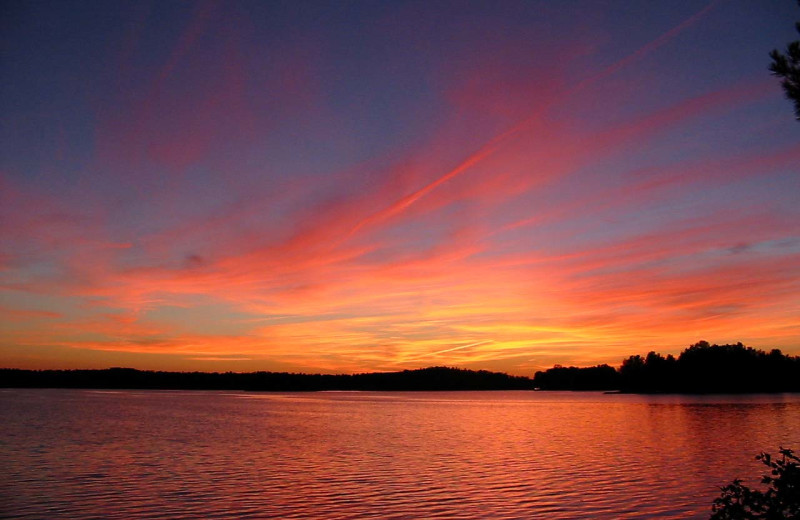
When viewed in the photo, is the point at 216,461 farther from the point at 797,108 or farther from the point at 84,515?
the point at 797,108

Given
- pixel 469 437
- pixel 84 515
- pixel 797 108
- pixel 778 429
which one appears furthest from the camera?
pixel 778 429

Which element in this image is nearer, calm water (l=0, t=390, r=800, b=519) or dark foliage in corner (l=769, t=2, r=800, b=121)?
dark foliage in corner (l=769, t=2, r=800, b=121)

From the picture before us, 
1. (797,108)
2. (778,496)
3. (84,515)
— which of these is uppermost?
(797,108)

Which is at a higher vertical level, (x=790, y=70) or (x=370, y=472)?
(x=790, y=70)

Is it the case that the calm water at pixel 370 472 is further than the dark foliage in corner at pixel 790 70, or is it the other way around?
the calm water at pixel 370 472

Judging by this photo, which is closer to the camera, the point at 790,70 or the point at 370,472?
the point at 790,70

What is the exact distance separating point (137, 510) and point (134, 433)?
38358 mm

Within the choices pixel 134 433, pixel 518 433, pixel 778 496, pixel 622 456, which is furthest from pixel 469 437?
pixel 778 496

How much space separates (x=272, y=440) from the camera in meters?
54.0

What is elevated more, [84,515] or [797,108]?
[797,108]

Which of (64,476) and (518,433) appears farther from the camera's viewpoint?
(518,433)

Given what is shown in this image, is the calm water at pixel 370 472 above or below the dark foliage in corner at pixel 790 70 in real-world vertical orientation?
below

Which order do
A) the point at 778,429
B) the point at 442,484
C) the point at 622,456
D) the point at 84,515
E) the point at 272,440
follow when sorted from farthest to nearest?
the point at 778,429 → the point at 272,440 → the point at 622,456 → the point at 442,484 → the point at 84,515

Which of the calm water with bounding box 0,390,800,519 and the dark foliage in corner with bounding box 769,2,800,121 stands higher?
the dark foliage in corner with bounding box 769,2,800,121
